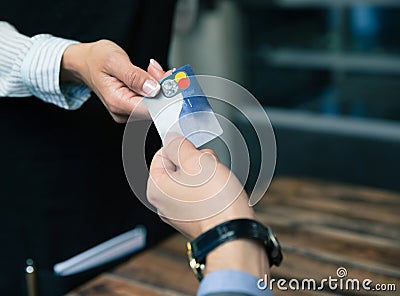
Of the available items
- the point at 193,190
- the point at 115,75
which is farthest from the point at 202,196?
the point at 115,75

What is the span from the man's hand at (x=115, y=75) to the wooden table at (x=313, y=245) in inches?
14.9

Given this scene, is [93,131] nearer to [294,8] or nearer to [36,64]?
[36,64]

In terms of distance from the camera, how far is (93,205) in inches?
49.2

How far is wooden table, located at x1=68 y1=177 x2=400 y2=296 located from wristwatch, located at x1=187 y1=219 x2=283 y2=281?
40 centimetres

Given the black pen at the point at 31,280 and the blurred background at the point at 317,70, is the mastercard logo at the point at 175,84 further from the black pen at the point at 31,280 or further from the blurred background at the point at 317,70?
the blurred background at the point at 317,70

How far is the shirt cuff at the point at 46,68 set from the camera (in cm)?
96

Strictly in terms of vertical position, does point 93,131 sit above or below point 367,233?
above

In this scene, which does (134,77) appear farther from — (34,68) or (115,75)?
(34,68)

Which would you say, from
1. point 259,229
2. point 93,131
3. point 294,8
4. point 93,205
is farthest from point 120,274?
point 294,8

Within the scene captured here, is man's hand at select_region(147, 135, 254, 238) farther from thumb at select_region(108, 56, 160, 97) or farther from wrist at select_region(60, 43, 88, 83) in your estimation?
wrist at select_region(60, 43, 88, 83)

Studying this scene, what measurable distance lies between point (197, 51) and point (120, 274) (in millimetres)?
1532

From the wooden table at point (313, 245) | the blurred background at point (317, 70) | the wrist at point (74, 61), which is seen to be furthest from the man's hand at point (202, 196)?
the blurred background at point (317, 70)

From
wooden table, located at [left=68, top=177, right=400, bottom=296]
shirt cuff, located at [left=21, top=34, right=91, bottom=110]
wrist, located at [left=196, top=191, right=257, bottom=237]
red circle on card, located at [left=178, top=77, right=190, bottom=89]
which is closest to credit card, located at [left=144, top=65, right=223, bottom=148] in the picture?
red circle on card, located at [left=178, top=77, right=190, bottom=89]

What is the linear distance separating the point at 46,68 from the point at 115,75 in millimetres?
142
